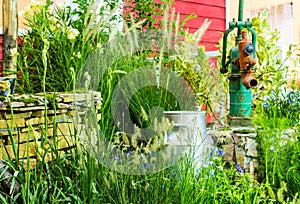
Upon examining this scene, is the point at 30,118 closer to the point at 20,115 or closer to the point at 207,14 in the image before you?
the point at 20,115

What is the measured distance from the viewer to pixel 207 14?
550 centimetres

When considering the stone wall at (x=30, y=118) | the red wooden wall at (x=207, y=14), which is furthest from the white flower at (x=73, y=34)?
the red wooden wall at (x=207, y=14)

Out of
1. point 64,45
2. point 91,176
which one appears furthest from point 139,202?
point 64,45

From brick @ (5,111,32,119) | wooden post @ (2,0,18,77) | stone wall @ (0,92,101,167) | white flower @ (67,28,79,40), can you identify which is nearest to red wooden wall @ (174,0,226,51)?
wooden post @ (2,0,18,77)

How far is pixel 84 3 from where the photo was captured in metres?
3.63

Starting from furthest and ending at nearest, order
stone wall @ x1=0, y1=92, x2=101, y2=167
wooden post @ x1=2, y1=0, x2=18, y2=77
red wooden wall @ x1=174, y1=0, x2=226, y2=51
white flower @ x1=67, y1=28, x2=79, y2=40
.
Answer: red wooden wall @ x1=174, y1=0, x2=226, y2=51 < wooden post @ x1=2, y1=0, x2=18, y2=77 < white flower @ x1=67, y1=28, x2=79, y2=40 < stone wall @ x1=0, y1=92, x2=101, y2=167

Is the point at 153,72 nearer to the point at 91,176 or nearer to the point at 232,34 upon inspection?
the point at 232,34

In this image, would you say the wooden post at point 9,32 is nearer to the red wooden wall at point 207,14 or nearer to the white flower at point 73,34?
the white flower at point 73,34

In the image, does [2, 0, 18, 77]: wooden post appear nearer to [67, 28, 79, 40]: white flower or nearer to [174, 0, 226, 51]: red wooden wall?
[67, 28, 79, 40]: white flower

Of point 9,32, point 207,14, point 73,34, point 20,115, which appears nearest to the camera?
point 20,115

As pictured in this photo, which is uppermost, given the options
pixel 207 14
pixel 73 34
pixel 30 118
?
pixel 207 14

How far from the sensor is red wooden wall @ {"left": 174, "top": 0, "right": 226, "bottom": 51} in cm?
525

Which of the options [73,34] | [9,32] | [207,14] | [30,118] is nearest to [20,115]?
[30,118]

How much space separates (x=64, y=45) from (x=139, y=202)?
158 cm
